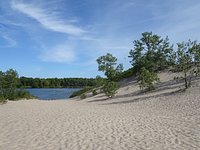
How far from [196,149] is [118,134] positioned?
2975mm

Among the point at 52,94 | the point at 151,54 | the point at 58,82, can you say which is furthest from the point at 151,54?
the point at 58,82

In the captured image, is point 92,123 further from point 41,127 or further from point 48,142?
point 48,142

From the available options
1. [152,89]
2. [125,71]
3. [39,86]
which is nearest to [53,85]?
[39,86]

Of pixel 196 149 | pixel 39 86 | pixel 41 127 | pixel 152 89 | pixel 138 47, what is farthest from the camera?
pixel 39 86

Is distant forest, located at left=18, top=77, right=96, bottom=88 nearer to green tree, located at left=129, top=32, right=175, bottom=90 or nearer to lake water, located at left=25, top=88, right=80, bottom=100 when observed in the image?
lake water, located at left=25, top=88, right=80, bottom=100

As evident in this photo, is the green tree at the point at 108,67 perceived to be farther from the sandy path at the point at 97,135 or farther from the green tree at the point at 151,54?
the sandy path at the point at 97,135

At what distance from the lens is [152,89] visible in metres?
31.9

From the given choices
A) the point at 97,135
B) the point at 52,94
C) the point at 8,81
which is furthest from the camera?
the point at 52,94

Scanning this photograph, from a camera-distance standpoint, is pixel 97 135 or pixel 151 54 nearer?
pixel 97 135

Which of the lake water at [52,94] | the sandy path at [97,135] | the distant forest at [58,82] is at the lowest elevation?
the sandy path at [97,135]

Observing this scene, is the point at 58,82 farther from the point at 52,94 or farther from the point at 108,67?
the point at 108,67

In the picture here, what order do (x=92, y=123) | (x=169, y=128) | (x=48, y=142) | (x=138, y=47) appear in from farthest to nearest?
(x=138, y=47)
(x=92, y=123)
(x=169, y=128)
(x=48, y=142)

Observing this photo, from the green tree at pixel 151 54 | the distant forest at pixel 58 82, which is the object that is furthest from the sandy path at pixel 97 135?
the distant forest at pixel 58 82

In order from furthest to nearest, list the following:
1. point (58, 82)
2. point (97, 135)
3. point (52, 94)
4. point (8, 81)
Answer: point (58, 82)
point (52, 94)
point (8, 81)
point (97, 135)
